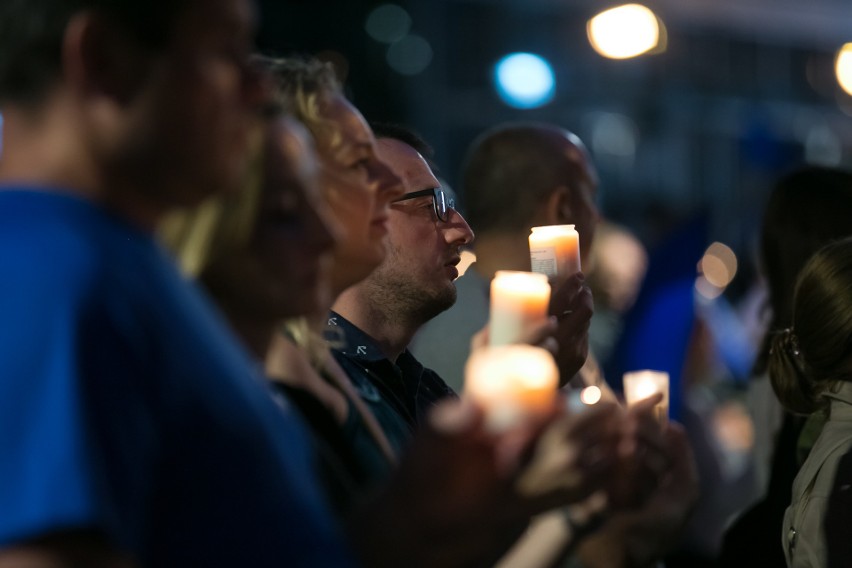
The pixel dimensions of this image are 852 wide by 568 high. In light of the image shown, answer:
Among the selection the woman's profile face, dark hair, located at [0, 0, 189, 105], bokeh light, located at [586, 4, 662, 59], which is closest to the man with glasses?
the woman's profile face

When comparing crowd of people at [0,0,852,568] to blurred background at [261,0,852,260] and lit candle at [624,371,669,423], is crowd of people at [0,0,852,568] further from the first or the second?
blurred background at [261,0,852,260]

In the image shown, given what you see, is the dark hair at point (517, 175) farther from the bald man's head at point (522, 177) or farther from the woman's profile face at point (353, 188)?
the woman's profile face at point (353, 188)

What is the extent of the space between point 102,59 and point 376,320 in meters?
1.70

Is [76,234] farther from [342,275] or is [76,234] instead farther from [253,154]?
[342,275]

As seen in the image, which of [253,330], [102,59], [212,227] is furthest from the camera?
[253,330]

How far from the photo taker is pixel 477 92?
59.1 ft

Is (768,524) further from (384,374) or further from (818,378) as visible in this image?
(384,374)

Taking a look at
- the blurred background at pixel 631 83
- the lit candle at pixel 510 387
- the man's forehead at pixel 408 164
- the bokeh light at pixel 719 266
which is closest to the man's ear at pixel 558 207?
the man's forehead at pixel 408 164

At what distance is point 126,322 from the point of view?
1133 millimetres

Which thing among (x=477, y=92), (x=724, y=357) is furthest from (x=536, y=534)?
(x=477, y=92)

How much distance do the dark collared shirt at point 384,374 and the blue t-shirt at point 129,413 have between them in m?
1.11

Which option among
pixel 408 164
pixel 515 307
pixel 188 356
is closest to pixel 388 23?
pixel 408 164

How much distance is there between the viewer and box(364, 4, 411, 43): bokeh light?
1578 centimetres

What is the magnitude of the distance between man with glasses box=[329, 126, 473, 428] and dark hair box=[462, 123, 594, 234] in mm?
933
